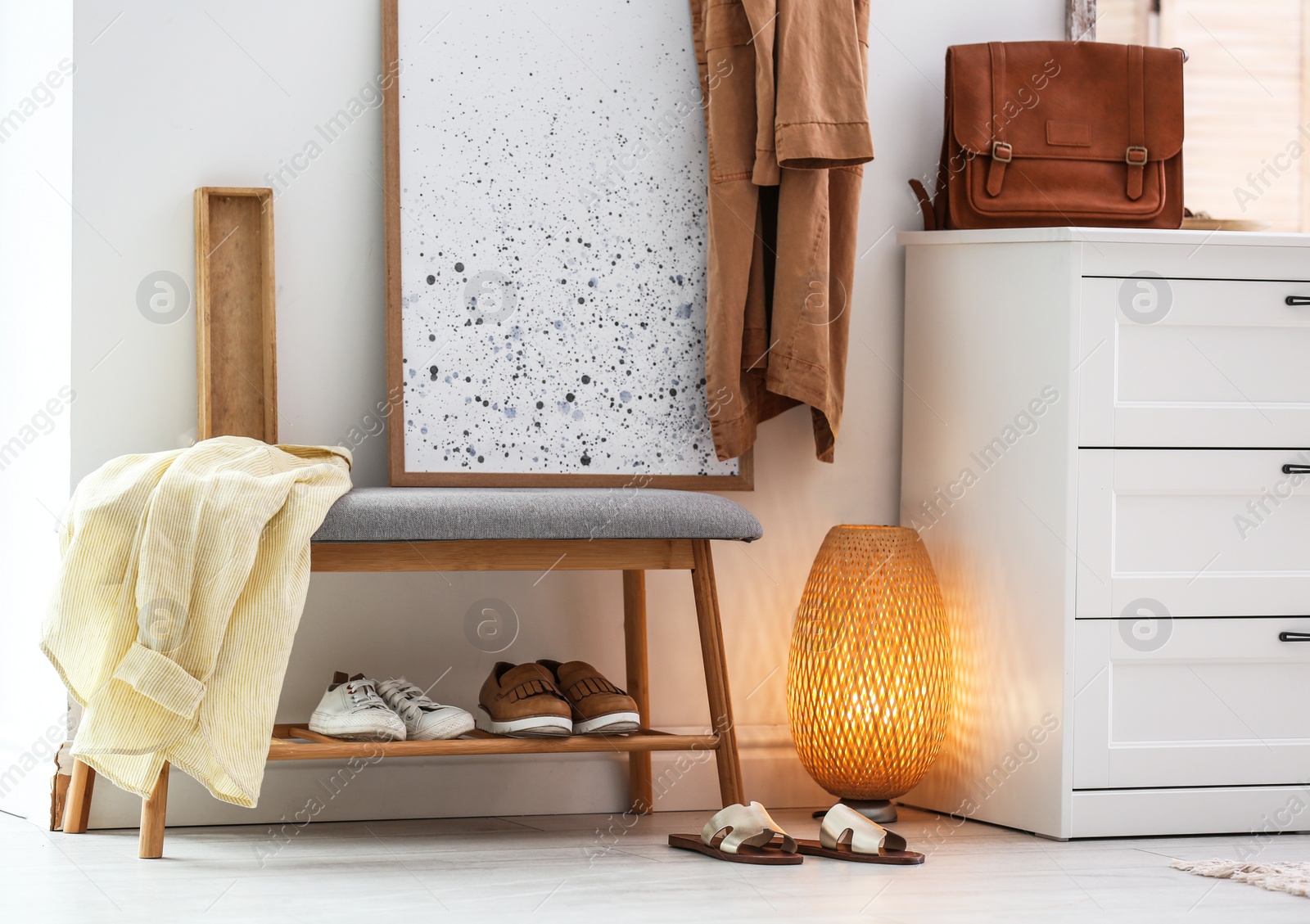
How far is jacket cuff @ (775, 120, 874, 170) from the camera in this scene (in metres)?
1.88

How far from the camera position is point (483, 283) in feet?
6.37

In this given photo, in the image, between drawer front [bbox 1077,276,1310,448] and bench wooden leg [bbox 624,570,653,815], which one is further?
bench wooden leg [bbox 624,570,653,815]

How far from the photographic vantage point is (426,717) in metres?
1.66

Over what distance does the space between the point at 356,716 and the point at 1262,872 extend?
1.16m

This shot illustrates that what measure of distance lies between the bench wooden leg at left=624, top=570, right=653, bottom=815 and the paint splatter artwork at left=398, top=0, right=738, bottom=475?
7.6 inches

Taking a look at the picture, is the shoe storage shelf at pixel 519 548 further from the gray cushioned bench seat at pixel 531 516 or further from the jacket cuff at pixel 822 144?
the jacket cuff at pixel 822 144

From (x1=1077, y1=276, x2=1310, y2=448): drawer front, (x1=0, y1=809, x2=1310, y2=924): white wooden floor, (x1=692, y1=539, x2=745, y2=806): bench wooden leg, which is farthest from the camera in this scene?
(x1=1077, y1=276, x2=1310, y2=448): drawer front

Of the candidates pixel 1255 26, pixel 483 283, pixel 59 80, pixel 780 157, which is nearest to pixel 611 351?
pixel 483 283

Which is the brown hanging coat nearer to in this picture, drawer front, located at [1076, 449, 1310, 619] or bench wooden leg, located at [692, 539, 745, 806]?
bench wooden leg, located at [692, 539, 745, 806]

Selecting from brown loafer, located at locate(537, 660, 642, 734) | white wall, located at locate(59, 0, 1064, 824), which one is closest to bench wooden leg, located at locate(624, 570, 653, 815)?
white wall, located at locate(59, 0, 1064, 824)

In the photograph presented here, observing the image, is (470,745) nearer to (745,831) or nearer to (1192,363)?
(745,831)

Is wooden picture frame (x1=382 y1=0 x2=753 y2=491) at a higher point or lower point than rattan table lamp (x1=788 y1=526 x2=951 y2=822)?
higher

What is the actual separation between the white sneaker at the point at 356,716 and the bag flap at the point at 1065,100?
4.15 ft

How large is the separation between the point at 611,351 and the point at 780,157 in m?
0.40
